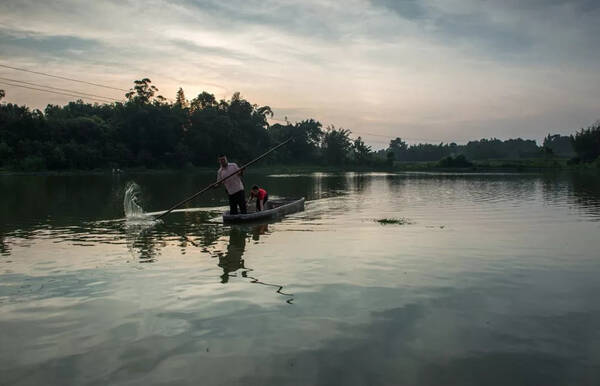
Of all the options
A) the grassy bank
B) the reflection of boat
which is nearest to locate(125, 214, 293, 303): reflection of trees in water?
the reflection of boat

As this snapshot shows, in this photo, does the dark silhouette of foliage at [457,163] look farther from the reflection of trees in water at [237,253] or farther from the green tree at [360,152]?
the reflection of trees in water at [237,253]

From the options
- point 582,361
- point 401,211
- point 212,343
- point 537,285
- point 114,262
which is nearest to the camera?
point 582,361

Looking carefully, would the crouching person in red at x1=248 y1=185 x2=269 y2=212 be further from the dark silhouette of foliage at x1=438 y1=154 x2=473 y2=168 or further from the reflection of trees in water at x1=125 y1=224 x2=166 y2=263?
the dark silhouette of foliage at x1=438 y1=154 x2=473 y2=168

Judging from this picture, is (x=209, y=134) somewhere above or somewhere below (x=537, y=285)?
above

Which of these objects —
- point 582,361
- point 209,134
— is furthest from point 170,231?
point 209,134

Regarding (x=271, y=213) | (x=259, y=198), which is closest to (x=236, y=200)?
(x=271, y=213)

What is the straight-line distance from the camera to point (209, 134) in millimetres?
107125

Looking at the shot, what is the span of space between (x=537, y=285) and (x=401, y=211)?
14.8m

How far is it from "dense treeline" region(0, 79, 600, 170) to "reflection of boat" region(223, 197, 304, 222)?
200 feet

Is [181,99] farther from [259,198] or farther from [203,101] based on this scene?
[259,198]

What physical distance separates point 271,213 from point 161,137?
82.6 metres

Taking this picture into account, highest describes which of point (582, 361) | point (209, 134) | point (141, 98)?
point (141, 98)

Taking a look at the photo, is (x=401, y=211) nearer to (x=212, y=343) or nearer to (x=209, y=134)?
(x=212, y=343)

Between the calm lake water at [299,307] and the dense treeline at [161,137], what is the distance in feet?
224
